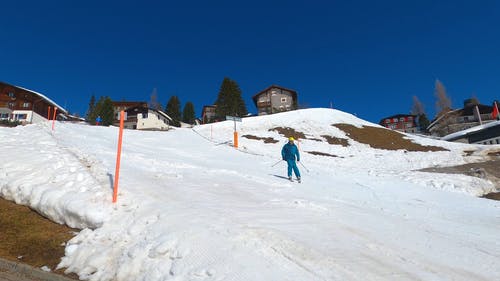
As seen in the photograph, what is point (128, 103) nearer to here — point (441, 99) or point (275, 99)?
point (275, 99)

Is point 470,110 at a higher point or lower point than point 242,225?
higher

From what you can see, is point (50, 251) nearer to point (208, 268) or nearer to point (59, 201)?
point (59, 201)

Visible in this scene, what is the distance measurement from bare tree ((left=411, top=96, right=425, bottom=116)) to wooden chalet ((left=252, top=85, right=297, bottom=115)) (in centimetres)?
4645

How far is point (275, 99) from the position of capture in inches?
3120

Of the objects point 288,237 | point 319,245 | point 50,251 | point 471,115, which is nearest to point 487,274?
point 319,245

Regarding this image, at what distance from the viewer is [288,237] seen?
5.07m

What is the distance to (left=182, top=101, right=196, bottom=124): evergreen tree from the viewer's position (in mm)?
90750

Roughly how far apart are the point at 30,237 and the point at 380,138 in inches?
1689

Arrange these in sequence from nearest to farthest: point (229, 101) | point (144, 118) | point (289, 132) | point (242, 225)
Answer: point (242, 225) < point (289, 132) < point (229, 101) < point (144, 118)

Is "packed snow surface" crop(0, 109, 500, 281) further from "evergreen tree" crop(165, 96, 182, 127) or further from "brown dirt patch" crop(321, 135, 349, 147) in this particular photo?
"evergreen tree" crop(165, 96, 182, 127)

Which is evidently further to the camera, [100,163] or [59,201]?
[100,163]

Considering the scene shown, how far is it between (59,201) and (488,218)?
38.7 feet

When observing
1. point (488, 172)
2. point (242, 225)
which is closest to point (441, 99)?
point (488, 172)

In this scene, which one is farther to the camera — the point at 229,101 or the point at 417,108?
the point at 417,108
